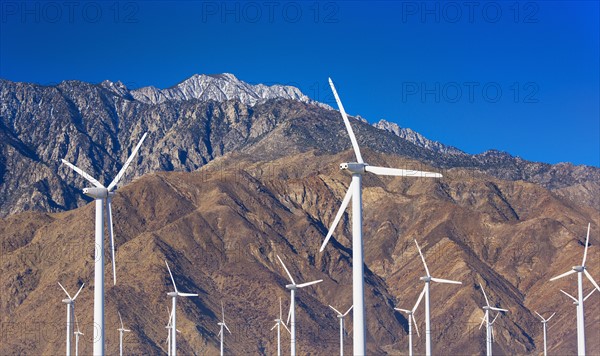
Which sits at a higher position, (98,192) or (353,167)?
(98,192)

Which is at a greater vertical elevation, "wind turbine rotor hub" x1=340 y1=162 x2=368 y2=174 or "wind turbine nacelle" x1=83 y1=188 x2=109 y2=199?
"wind turbine nacelle" x1=83 y1=188 x2=109 y2=199

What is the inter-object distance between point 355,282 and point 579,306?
64.7 meters

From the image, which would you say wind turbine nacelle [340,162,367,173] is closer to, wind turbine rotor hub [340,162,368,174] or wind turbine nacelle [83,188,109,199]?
wind turbine rotor hub [340,162,368,174]

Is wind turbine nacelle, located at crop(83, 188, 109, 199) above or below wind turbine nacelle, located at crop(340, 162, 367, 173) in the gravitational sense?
above

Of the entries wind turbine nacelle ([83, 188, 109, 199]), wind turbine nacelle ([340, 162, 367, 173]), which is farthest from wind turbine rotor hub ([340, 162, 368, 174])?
wind turbine nacelle ([83, 188, 109, 199])

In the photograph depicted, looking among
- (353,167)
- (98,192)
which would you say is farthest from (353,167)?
(98,192)

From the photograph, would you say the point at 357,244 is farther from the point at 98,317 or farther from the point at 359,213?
the point at 98,317

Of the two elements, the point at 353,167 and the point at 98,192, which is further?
the point at 98,192

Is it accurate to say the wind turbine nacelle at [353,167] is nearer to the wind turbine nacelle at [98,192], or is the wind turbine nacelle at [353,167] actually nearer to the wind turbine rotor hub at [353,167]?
the wind turbine rotor hub at [353,167]

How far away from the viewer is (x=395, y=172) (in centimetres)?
9056

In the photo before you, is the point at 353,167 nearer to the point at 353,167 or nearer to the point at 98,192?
the point at 353,167

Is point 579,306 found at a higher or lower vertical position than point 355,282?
higher

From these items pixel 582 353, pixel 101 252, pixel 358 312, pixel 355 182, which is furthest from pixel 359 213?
pixel 582 353

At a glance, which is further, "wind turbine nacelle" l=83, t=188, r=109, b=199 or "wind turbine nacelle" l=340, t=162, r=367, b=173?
"wind turbine nacelle" l=83, t=188, r=109, b=199
